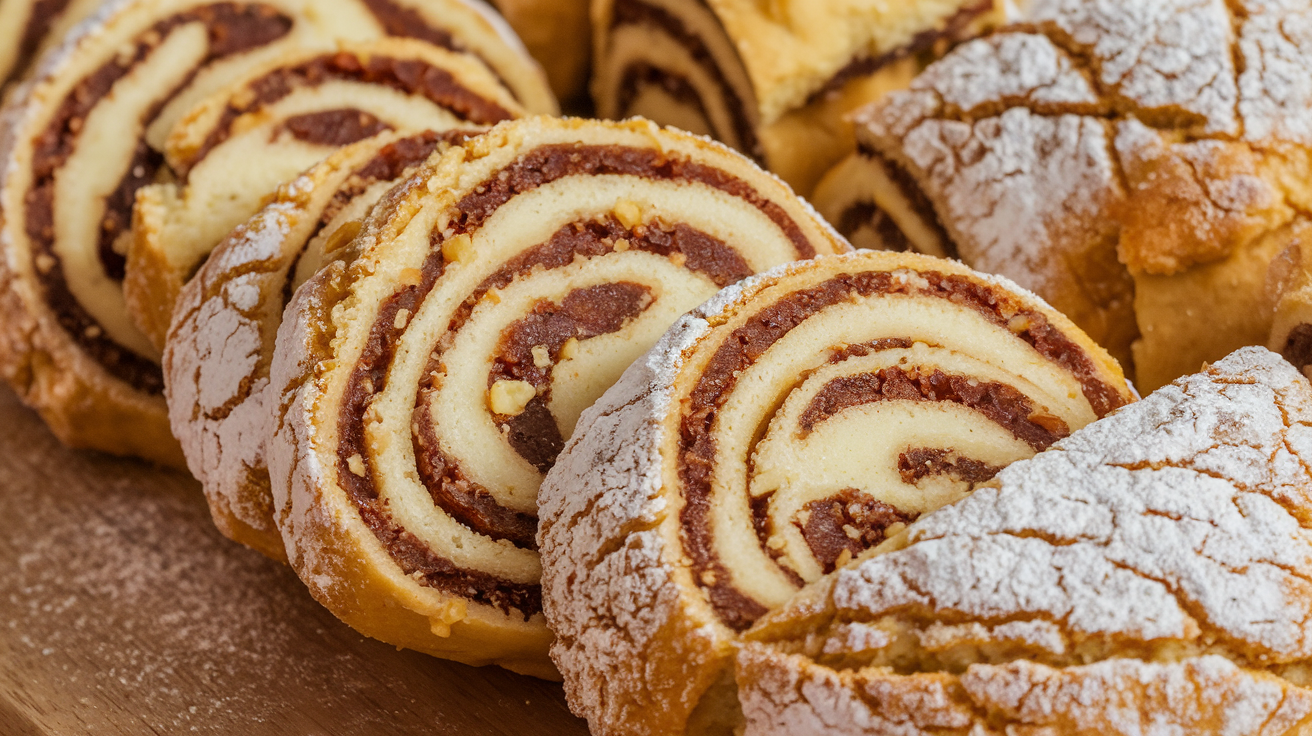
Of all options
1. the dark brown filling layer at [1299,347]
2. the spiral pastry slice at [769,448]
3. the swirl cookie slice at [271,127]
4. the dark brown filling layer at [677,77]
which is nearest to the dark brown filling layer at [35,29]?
the swirl cookie slice at [271,127]

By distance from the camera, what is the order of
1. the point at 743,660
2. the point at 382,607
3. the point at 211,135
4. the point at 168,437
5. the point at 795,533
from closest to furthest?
the point at 743,660
the point at 795,533
the point at 382,607
the point at 211,135
the point at 168,437

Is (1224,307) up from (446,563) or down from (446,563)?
up

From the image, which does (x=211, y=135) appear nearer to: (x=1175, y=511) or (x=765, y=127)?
(x=765, y=127)

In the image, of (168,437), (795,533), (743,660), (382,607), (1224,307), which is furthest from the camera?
(168,437)

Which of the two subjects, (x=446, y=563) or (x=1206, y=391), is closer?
(x=1206, y=391)

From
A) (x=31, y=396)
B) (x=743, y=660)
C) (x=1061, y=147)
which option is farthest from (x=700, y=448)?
(x=31, y=396)

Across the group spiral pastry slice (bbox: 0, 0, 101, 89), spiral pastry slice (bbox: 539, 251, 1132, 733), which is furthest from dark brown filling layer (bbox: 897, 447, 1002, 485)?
spiral pastry slice (bbox: 0, 0, 101, 89)

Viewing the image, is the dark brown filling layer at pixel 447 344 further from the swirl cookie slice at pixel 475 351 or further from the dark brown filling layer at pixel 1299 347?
the dark brown filling layer at pixel 1299 347

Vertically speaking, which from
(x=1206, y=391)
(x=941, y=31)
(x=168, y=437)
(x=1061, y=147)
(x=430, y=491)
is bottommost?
(x=168, y=437)
